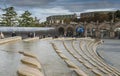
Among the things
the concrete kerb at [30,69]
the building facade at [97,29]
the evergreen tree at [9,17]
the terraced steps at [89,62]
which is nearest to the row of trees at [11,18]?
the evergreen tree at [9,17]

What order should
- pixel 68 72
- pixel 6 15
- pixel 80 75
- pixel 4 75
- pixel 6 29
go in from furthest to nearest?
pixel 6 15 < pixel 6 29 < pixel 68 72 < pixel 80 75 < pixel 4 75

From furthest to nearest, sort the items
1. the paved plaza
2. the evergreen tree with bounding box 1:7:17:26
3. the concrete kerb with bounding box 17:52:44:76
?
the evergreen tree with bounding box 1:7:17:26
the paved plaza
the concrete kerb with bounding box 17:52:44:76

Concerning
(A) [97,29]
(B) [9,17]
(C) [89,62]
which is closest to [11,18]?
(B) [9,17]

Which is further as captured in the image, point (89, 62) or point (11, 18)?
point (11, 18)

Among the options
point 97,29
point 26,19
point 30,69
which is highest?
point 30,69

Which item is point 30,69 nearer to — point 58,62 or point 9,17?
point 58,62

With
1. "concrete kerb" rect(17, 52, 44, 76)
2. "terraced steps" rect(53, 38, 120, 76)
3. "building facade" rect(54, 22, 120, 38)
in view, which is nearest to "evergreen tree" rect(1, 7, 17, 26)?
"building facade" rect(54, 22, 120, 38)

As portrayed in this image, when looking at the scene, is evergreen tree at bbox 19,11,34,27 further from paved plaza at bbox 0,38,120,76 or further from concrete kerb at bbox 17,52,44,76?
concrete kerb at bbox 17,52,44,76

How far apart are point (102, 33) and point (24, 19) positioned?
104 feet

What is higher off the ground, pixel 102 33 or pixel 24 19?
pixel 24 19

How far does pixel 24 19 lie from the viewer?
78938mm

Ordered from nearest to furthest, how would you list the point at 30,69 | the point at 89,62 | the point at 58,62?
the point at 30,69 < the point at 58,62 < the point at 89,62

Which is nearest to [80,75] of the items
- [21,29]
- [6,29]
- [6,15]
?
[6,29]

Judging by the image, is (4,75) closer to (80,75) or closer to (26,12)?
(80,75)
